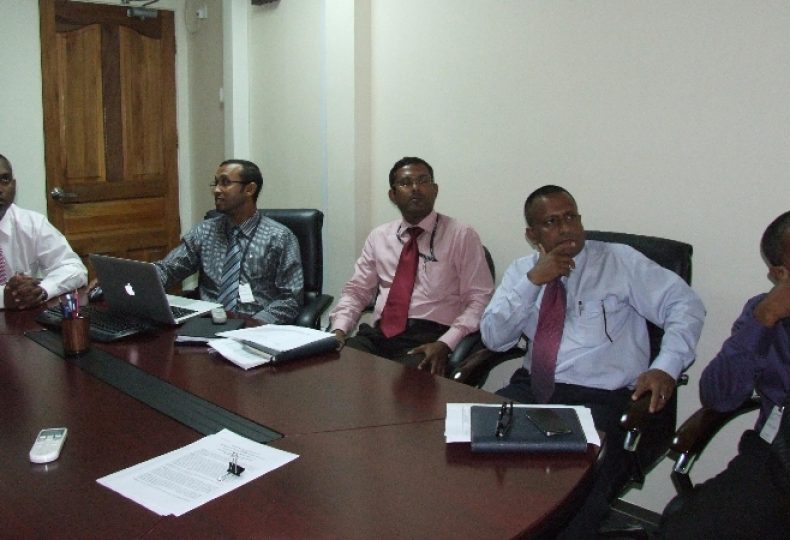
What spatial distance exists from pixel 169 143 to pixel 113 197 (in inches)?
21.7

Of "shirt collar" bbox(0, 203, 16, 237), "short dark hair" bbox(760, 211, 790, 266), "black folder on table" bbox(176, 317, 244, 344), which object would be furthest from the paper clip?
"shirt collar" bbox(0, 203, 16, 237)

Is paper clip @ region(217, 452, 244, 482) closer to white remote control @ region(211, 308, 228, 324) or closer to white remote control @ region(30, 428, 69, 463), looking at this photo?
white remote control @ region(30, 428, 69, 463)

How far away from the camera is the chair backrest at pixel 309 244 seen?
10.5ft

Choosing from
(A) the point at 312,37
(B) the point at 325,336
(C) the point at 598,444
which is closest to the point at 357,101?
(A) the point at 312,37

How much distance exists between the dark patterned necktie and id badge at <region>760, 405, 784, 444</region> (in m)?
2.01

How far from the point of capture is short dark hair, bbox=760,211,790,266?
202 centimetres

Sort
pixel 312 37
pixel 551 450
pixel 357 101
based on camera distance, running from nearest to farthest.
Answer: pixel 551 450, pixel 357 101, pixel 312 37

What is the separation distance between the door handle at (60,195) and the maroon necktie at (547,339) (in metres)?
3.51

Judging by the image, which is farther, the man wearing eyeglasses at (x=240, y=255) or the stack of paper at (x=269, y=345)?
the man wearing eyeglasses at (x=240, y=255)

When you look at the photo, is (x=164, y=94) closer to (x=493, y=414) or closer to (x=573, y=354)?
(x=573, y=354)

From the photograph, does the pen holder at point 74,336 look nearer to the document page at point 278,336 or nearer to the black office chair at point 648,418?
the document page at point 278,336

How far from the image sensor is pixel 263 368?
6.53ft

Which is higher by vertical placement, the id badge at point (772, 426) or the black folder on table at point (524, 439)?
the black folder on table at point (524, 439)

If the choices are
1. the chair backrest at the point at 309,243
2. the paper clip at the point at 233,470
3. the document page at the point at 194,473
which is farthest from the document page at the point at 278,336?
the chair backrest at the point at 309,243
